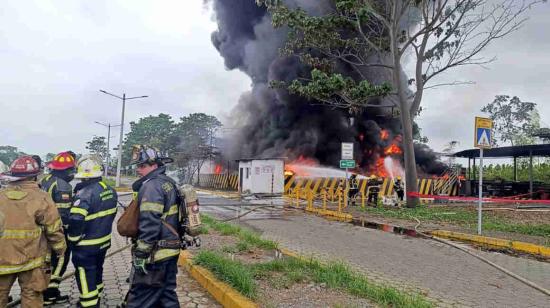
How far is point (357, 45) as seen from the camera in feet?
62.7

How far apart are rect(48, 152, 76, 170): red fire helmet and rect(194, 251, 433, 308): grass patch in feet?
6.77

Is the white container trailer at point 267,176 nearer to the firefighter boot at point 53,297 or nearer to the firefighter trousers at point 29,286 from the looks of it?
the firefighter boot at point 53,297

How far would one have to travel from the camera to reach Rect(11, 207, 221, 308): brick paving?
451cm

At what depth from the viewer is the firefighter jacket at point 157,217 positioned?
131 inches

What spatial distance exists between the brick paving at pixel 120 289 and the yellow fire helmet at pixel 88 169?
1448 millimetres

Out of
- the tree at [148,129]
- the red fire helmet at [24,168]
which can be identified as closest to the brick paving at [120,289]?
the red fire helmet at [24,168]

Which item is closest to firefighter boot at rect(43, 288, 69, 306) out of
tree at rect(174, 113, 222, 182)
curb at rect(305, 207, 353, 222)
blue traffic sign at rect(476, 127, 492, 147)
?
blue traffic sign at rect(476, 127, 492, 147)

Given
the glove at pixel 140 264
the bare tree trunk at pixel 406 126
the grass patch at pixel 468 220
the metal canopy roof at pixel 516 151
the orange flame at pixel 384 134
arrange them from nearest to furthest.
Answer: the glove at pixel 140 264 < the grass patch at pixel 468 220 < the bare tree trunk at pixel 406 126 < the metal canopy roof at pixel 516 151 < the orange flame at pixel 384 134

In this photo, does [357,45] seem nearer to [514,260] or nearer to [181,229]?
[514,260]

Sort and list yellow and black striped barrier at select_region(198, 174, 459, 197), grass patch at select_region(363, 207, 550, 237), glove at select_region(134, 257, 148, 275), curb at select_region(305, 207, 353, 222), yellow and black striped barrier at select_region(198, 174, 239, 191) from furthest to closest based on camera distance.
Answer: yellow and black striped barrier at select_region(198, 174, 239, 191), yellow and black striped barrier at select_region(198, 174, 459, 197), curb at select_region(305, 207, 353, 222), grass patch at select_region(363, 207, 550, 237), glove at select_region(134, 257, 148, 275)

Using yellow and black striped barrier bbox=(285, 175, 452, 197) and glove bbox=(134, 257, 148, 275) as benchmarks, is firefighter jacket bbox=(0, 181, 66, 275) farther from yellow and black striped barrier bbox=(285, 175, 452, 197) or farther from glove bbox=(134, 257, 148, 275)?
yellow and black striped barrier bbox=(285, 175, 452, 197)

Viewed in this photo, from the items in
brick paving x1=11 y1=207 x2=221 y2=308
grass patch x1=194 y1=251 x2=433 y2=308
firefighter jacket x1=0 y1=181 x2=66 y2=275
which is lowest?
Result: brick paving x1=11 y1=207 x2=221 y2=308

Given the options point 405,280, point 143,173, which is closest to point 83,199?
point 143,173

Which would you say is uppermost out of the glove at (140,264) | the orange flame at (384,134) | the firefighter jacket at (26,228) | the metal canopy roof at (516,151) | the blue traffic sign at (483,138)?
the orange flame at (384,134)
